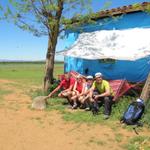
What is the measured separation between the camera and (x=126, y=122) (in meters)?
9.89

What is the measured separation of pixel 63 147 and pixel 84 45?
326 inches

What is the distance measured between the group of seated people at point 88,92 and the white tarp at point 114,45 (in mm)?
1331

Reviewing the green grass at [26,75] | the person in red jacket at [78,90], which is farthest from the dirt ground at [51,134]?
the green grass at [26,75]

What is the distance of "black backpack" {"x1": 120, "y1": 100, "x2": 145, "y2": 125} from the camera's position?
984 centimetres

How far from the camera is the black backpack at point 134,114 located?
984cm

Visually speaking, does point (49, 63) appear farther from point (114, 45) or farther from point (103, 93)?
point (103, 93)

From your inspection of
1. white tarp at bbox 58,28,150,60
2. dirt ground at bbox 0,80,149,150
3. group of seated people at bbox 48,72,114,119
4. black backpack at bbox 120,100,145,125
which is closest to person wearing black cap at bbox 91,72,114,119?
group of seated people at bbox 48,72,114,119

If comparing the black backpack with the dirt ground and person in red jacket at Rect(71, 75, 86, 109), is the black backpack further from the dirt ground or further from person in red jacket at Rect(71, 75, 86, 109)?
person in red jacket at Rect(71, 75, 86, 109)

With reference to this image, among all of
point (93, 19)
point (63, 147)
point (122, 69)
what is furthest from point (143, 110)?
point (93, 19)

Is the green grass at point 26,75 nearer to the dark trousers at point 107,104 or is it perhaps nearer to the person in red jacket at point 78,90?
the person in red jacket at point 78,90

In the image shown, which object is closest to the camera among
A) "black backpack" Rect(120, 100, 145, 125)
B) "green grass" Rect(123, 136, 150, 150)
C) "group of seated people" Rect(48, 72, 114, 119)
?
"green grass" Rect(123, 136, 150, 150)

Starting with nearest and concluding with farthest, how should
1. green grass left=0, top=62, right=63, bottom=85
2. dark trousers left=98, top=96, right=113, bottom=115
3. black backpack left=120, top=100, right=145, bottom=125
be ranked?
1. black backpack left=120, top=100, right=145, bottom=125
2. dark trousers left=98, top=96, right=113, bottom=115
3. green grass left=0, top=62, right=63, bottom=85

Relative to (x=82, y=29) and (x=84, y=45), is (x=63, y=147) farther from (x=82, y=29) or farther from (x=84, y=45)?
(x=82, y=29)

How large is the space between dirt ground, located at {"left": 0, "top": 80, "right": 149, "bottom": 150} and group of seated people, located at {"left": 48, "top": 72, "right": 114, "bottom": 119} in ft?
3.31
